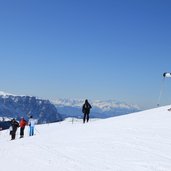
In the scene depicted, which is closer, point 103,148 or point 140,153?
point 140,153

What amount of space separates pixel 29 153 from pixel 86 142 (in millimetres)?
2971

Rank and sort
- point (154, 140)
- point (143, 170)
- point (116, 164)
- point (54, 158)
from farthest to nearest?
point (154, 140), point (54, 158), point (116, 164), point (143, 170)

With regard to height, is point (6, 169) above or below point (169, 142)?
below

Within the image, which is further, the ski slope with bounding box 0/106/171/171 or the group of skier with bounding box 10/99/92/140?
the group of skier with bounding box 10/99/92/140

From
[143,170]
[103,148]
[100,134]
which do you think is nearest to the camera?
[143,170]

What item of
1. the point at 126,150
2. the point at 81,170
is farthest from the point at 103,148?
the point at 81,170

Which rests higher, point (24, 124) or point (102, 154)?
point (24, 124)

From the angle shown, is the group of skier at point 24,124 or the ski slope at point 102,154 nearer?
the ski slope at point 102,154

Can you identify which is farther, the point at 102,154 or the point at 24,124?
the point at 24,124

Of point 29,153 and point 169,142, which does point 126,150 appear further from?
point 29,153

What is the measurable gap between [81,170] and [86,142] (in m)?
5.51

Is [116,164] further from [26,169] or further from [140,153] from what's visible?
[26,169]

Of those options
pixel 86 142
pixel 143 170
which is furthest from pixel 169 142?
pixel 143 170

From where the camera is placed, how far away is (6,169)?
1236cm
